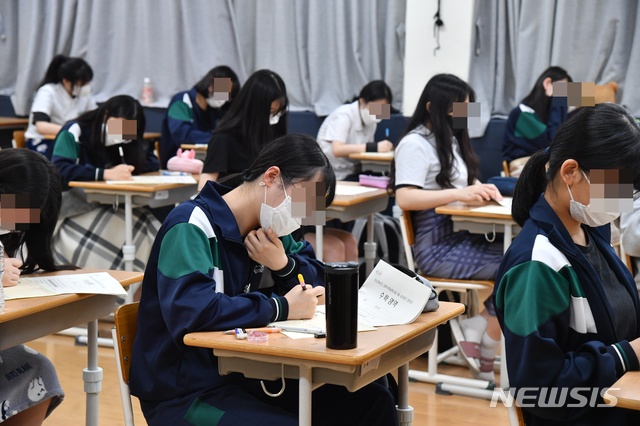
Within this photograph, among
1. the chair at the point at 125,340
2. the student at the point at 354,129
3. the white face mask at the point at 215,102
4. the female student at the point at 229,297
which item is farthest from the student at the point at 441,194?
the white face mask at the point at 215,102

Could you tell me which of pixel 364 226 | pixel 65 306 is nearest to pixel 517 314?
pixel 65 306

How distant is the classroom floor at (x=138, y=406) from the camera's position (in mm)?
3459

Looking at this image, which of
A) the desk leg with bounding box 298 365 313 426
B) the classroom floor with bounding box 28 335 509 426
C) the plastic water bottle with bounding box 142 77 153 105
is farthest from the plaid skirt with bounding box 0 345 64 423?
the plastic water bottle with bounding box 142 77 153 105

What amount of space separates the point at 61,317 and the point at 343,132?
13.1 ft

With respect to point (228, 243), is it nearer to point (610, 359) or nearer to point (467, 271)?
point (610, 359)

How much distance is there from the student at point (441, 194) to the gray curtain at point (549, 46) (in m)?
2.78

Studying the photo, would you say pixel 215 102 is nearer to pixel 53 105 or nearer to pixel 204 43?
pixel 53 105

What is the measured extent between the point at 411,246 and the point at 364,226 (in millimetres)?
1209

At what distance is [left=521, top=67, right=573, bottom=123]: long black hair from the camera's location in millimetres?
5816

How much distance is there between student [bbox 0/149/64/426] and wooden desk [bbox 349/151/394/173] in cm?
345

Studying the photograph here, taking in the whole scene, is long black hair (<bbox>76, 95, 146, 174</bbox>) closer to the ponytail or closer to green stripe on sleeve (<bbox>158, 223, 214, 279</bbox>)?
green stripe on sleeve (<bbox>158, 223, 214, 279</bbox>)

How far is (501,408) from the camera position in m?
3.63

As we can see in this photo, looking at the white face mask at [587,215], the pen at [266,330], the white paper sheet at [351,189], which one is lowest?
the pen at [266,330]

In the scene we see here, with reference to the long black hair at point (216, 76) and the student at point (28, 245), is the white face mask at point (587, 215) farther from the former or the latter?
the long black hair at point (216, 76)
